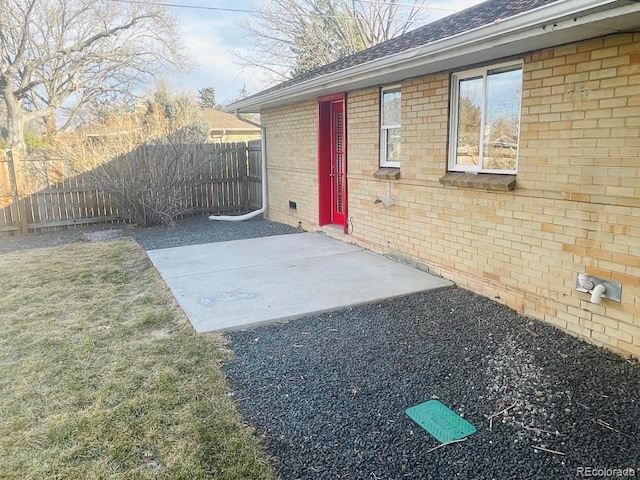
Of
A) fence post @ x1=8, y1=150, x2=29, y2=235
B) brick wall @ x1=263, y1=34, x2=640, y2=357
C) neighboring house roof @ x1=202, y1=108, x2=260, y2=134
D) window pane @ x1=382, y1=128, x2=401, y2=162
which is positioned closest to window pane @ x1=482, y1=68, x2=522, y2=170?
brick wall @ x1=263, y1=34, x2=640, y2=357

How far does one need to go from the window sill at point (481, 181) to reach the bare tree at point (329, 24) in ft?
68.9

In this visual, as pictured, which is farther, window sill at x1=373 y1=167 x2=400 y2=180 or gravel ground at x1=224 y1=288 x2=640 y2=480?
window sill at x1=373 y1=167 x2=400 y2=180

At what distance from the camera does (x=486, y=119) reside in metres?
5.50

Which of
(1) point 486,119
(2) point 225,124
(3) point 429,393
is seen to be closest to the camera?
(3) point 429,393

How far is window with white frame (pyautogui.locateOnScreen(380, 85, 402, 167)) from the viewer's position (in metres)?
7.14

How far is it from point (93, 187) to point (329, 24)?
59.7 feet

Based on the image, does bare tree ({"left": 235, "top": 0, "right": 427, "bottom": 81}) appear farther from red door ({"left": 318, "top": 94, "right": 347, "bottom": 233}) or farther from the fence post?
the fence post

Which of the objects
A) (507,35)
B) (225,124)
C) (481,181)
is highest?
(225,124)

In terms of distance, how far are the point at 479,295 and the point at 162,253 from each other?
202 inches

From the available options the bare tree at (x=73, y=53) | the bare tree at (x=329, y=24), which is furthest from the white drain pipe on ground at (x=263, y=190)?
the bare tree at (x=329, y=24)

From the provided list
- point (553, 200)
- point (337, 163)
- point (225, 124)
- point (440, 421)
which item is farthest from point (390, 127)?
point (225, 124)

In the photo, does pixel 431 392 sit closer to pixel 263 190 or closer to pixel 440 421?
pixel 440 421

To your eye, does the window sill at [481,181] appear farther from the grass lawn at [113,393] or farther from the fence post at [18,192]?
the fence post at [18,192]

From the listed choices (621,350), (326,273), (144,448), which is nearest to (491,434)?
(621,350)
